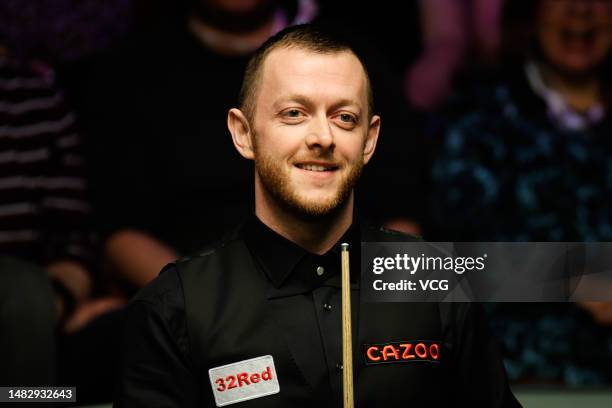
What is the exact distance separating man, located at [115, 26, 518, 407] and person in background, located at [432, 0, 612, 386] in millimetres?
1049

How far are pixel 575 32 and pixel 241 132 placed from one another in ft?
4.79

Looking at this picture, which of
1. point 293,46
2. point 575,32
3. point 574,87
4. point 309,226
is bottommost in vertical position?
point 309,226


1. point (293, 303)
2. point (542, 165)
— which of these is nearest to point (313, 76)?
point (293, 303)

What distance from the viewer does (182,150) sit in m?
2.21

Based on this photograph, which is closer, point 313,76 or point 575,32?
point 313,76

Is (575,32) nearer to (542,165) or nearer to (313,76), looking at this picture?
(542,165)

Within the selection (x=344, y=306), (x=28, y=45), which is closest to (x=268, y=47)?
(x=344, y=306)

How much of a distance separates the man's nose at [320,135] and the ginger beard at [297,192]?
0.15ft

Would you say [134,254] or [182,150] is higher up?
[182,150]

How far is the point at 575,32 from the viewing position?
8.39 feet

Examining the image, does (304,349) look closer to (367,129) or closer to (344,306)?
(344,306)

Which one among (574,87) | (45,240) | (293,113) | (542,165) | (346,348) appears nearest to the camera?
(346,348)

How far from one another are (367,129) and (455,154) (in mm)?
1168

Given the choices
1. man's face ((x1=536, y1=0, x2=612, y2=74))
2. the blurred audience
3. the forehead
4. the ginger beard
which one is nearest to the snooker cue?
the ginger beard
